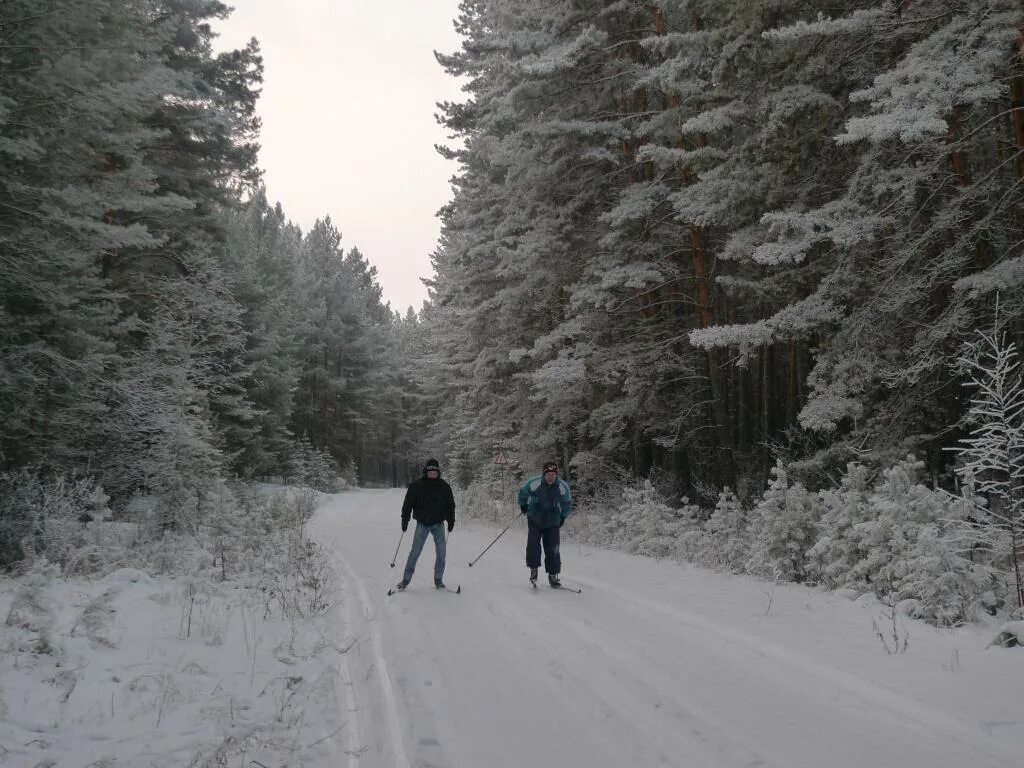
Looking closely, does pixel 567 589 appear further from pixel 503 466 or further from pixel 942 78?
pixel 503 466

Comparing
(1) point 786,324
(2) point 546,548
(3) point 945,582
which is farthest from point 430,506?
(3) point 945,582

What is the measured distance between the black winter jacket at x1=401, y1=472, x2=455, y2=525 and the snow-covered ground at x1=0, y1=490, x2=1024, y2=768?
6.42 feet

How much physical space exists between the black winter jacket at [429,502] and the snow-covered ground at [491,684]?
196 centimetres

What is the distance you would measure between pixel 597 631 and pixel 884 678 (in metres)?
2.71

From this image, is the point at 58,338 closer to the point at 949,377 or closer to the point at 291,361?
the point at 949,377

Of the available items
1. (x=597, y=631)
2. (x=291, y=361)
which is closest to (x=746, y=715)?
(x=597, y=631)

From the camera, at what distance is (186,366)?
587 inches

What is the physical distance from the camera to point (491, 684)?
17.5ft

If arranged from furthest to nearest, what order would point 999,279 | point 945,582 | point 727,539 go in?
1. point 727,539
2. point 999,279
3. point 945,582

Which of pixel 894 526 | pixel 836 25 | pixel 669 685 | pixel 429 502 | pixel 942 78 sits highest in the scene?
pixel 836 25

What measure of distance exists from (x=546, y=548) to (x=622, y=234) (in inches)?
312

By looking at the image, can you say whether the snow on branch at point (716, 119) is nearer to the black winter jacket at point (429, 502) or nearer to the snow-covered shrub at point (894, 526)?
the snow-covered shrub at point (894, 526)

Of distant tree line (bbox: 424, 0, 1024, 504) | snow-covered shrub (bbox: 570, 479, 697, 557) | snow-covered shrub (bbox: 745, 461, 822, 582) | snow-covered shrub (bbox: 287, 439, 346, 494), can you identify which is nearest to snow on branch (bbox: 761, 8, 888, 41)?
distant tree line (bbox: 424, 0, 1024, 504)

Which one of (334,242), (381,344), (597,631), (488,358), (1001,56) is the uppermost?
(334,242)
